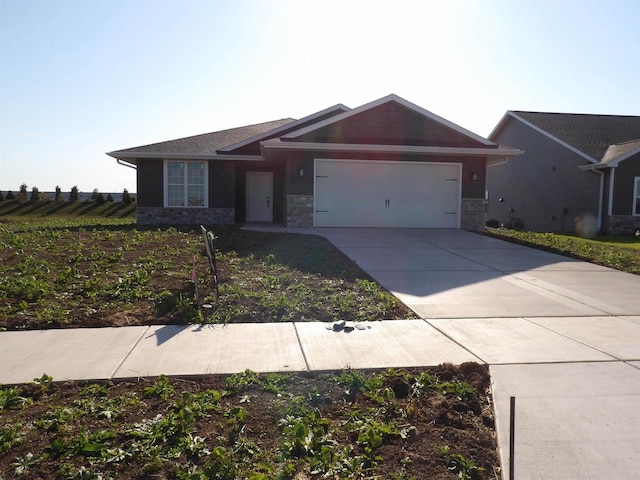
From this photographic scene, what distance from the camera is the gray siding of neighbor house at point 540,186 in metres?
21.7

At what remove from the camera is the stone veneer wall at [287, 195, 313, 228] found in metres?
15.6

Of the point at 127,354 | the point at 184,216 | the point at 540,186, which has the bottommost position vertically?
the point at 127,354

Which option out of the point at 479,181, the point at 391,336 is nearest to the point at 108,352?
the point at 391,336

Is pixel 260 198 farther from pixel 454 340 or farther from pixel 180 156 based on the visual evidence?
pixel 454 340

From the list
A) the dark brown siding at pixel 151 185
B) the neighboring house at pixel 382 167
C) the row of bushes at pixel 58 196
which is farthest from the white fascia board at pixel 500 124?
the row of bushes at pixel 58 196

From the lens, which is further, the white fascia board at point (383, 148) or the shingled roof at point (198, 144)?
the shingled roof at point (198, 144)

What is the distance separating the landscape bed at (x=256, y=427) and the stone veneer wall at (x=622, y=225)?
1920 centimetres

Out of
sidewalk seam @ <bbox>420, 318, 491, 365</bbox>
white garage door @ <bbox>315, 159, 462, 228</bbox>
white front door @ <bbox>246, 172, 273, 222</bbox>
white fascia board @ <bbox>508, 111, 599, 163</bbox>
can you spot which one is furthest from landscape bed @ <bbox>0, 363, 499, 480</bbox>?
white fascia board @ <bbox>508, 111, 599, 163</bbox>

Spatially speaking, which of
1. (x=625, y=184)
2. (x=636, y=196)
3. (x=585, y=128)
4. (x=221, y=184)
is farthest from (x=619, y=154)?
(x=221, y=184)

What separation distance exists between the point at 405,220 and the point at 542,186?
1155 cm

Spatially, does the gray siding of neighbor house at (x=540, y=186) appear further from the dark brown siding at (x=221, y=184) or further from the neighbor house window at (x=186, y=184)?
the neighbor house window at (x=186, y=184)

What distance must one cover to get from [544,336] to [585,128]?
22330 millimetres

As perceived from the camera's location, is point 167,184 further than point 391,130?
Yes

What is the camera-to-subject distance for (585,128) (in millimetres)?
24156
